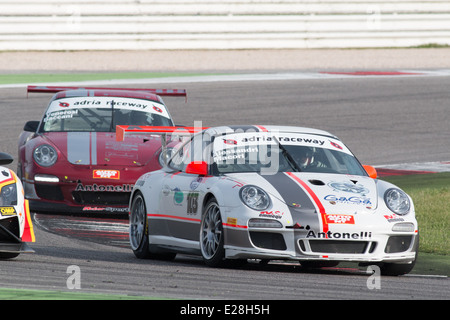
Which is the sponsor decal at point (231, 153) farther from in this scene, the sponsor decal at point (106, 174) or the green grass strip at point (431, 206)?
the sponsor decal at point (106, 174)

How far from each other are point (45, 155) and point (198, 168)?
4010mm

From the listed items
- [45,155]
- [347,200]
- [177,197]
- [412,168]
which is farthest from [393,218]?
[412,168]

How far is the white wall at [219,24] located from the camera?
30.9 m

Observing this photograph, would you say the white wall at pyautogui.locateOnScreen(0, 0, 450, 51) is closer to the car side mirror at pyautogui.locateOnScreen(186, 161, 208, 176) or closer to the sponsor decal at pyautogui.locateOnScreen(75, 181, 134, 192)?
the sponsor decal at pyautogui.locateOnScreen(75, 181, 134, 192)

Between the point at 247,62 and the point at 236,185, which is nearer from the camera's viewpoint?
the point at 236,185

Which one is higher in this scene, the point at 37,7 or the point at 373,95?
the point at 37,7

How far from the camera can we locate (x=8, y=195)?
27.8 feet

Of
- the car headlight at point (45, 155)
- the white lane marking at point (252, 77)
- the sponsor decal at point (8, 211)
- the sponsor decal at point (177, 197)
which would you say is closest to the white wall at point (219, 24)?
the white lane marking at point (252, 77)

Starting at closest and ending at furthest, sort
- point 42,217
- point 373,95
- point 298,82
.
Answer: point 42,217, point 373,95, point 298,82
